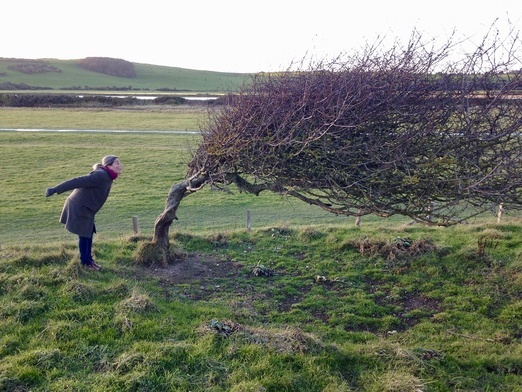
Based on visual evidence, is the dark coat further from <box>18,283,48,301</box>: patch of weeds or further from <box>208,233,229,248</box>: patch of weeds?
<box>208,233,229,248</box>: patch of weeds

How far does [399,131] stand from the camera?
6.76 m

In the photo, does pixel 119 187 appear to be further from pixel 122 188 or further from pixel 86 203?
pixel 86 203

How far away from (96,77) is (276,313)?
345ft

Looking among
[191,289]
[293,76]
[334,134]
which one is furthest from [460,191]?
[191,289]

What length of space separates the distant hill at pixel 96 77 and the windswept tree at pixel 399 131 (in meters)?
78.7

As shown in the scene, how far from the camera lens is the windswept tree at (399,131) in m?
6.48

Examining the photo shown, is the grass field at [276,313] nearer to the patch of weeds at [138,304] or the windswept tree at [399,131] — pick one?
the patch of weeds at [138,304]

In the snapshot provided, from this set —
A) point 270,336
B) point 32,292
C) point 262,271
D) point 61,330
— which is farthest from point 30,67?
point 270,336

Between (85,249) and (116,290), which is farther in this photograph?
(85,249)

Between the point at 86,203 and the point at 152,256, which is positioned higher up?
the point at 86,203

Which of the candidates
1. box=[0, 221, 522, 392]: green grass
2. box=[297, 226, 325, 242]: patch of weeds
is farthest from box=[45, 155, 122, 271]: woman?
box=[297, 226, 325, 242]: patch of weeds

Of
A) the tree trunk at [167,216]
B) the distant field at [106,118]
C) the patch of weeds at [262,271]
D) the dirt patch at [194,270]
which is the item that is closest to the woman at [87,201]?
the dirt patch at [194,270]

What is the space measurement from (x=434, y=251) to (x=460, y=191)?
10.9ft

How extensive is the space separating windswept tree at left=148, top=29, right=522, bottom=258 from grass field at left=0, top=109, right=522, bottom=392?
1.63 m
